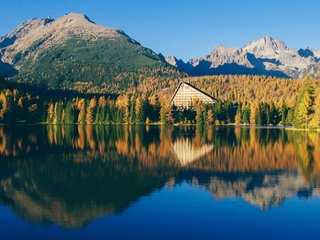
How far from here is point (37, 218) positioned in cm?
3453

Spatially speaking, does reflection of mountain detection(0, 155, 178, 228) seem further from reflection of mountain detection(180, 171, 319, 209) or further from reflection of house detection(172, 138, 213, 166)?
reflection of house detection(172, 138, 213, 166)

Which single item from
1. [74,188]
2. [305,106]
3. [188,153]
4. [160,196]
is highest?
[305,106]

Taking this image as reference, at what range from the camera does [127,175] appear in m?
53.6

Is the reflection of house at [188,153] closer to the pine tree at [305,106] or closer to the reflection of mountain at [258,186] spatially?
the reflection of mountain at [258,186]

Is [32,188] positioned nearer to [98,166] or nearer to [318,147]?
[98,166]

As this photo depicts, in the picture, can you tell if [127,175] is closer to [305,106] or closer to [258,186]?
[258,186]

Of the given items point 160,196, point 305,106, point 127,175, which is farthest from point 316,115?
point 160,196

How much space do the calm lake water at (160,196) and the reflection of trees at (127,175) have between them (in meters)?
0.11

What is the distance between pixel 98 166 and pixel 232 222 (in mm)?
31161

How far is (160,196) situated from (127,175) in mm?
11633

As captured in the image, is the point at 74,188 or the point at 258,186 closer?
the point at 74,188

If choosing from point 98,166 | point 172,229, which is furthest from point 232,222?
point 98,166

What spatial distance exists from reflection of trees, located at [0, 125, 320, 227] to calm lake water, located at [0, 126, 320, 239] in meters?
0.11

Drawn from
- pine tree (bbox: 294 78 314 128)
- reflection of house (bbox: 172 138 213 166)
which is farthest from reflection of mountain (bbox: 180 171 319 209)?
pine tree (bbox: 294 78 314 128)
